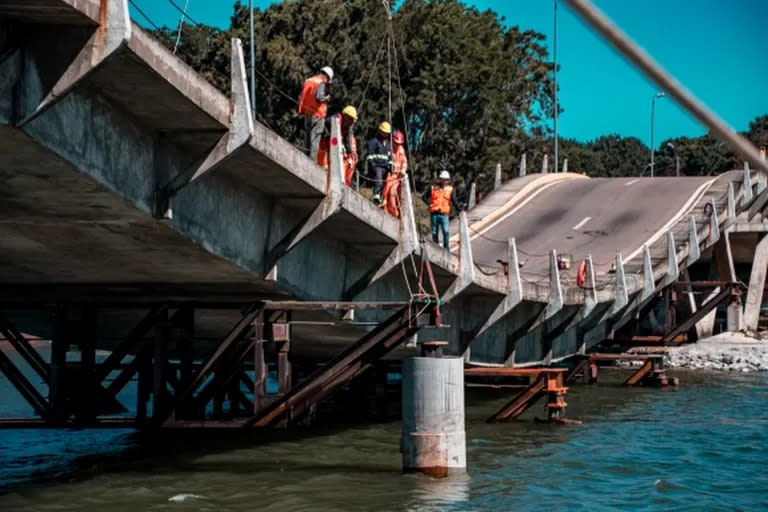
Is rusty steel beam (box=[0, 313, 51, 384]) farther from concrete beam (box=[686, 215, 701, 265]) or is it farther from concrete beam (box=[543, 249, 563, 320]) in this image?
concrete beam (box=[686, 215, 701, 265])

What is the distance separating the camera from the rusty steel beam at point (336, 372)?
20.4 metres

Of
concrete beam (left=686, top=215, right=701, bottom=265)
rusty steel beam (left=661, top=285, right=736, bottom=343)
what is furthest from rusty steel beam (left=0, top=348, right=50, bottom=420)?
rusty steel beam (left=661, top=285, right=736, bottom=343)

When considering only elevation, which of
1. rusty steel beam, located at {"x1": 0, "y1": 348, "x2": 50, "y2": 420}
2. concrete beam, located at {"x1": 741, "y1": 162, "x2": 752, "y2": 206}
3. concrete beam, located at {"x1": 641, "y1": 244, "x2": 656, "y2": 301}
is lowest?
rusty steel beam, located at {"x1": 0, "y1": 348, "x2": 50, "y2": 420}

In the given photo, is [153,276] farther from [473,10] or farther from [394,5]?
[473,10]

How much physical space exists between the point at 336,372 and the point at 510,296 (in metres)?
9.91

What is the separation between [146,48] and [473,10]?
7478 cm

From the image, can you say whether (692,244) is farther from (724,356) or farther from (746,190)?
(746,190)

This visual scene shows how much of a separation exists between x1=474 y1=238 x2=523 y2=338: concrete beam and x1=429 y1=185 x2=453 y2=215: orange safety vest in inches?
107

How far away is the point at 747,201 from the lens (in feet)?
178

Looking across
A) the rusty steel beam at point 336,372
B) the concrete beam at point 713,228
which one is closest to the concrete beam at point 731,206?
the concrete beam at point 713,228

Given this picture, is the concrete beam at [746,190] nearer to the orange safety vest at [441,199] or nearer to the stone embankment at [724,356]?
the stone embankment at [724,356]

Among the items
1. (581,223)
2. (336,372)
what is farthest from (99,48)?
(581,223)

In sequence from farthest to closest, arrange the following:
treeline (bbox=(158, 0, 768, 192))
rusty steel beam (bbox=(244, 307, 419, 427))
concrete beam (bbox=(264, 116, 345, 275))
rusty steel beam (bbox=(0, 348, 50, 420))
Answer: treeline (bbox=(158, 0, 768, 192)), rusty steel beam (bbox=(0, 348, 50, 420)), rusty steel beam (bbox=(244, 307, 419, 427)), concrete beam (bbox=(264, 116, 345, 275))

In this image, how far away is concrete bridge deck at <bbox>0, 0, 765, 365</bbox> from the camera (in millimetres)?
12727
